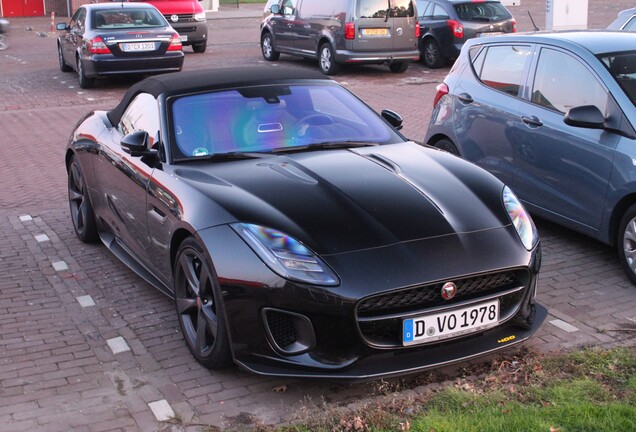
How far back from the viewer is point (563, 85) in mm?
7301

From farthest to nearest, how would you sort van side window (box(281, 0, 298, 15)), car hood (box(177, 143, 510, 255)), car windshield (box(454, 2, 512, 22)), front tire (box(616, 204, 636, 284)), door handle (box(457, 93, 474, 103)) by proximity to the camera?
van side window (box(281, 0, 298, 15)) → car windshield (box(454, 2, 512, 22)) → door handle (box(457, 93, 474, 103)) → front tire (box(616, 204, 636, 284)) → car hood (box(177, 143, 510, 255))

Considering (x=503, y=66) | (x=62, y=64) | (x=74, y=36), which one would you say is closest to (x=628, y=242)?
(x=503, y=66)

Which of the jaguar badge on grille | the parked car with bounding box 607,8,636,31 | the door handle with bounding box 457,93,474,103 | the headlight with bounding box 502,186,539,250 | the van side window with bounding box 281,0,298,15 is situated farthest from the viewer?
the van side window with bounding box 281,0,298,15

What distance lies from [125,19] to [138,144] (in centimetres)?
1282

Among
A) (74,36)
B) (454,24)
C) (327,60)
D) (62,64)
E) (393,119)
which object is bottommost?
(62,64)

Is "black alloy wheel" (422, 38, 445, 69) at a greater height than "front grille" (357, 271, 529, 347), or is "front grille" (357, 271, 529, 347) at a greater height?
"front grille" (357, 271, 529, 347)

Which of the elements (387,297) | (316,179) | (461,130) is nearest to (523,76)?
(461,130)

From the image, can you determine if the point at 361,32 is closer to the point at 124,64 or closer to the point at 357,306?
the point at 124,64

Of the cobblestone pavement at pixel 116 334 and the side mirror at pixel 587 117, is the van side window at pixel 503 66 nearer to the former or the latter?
the side mirror at pixel 587 117

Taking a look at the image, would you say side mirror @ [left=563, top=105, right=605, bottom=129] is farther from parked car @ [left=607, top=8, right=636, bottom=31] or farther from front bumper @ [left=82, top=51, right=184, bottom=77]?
front bumper @ [left=82, top=51, right=184, bottom=77]

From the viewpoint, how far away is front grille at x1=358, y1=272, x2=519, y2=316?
455 cm

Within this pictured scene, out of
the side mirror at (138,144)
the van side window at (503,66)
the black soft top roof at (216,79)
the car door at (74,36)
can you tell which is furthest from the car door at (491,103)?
the car door at (74,36)

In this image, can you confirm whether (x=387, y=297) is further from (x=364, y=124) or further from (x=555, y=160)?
(x=555, y=160)

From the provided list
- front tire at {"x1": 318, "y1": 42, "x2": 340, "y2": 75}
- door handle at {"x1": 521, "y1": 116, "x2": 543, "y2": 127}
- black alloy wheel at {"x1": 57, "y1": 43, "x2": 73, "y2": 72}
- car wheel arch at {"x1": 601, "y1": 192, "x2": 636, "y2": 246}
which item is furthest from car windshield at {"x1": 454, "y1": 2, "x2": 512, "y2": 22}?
car wheel arch at {"x1": 601, "y1": 192, "x2": 636, "y2": 246}
